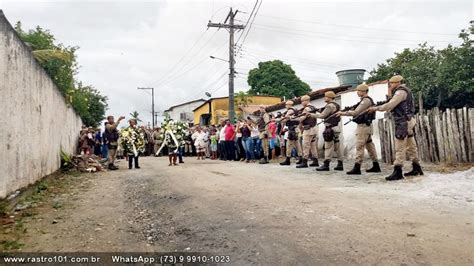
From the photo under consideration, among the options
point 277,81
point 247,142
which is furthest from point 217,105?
point 247,142

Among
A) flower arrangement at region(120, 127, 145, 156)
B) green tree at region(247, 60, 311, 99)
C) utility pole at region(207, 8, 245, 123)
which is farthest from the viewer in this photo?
green tree at region(247, 60, 311, 99)

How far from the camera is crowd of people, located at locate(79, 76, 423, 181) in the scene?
8.14 metres

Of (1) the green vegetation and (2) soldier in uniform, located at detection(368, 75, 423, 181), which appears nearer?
(2) soldier in uniform, located at detection(368, 75, 423, 181)

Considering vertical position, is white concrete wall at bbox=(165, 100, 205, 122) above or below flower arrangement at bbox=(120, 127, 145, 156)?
above

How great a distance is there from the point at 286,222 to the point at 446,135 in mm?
6579

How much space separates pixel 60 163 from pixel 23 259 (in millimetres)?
8664

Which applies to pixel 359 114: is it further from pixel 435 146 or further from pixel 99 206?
pixel 99 206

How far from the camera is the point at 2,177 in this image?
233 inches

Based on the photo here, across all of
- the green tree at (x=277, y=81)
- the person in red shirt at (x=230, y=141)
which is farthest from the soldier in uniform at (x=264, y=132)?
the green tree at (x=277, y=81)

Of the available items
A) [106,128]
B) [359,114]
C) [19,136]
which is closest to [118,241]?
[19,136]

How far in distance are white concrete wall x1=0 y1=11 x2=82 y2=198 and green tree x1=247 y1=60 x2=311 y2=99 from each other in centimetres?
3706

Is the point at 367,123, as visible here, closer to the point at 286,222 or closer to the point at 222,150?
the point at 286,222

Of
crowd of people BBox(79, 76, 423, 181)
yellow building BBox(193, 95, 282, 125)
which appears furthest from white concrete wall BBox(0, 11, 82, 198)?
yellow building BBox(193, 95, 282, 125)

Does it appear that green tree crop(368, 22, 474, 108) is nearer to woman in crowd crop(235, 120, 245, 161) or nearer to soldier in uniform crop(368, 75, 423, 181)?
woman in crowd crop(235, 120, 245, 161)
